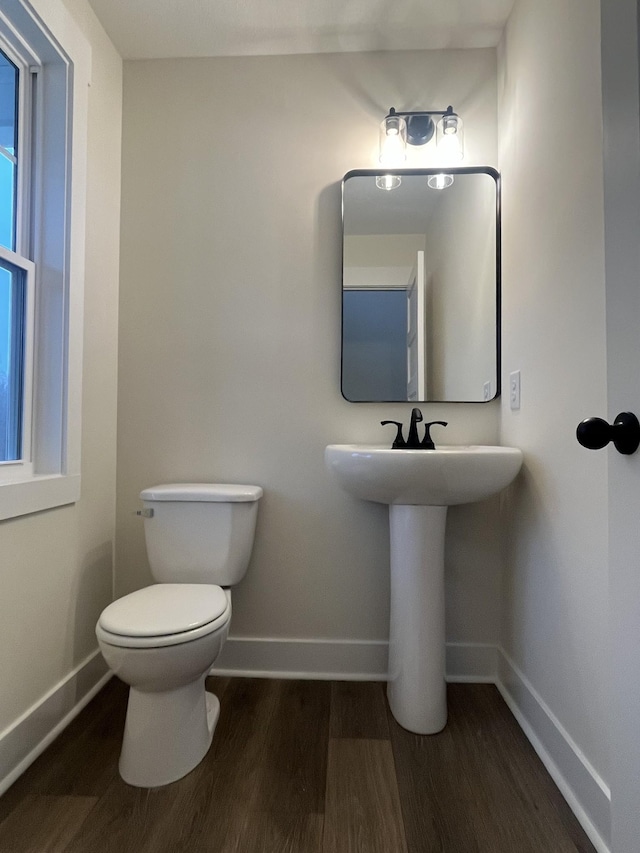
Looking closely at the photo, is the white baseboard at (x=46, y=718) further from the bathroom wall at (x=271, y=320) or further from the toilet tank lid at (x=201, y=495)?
the toilet tank lid at (x=201, y=495)

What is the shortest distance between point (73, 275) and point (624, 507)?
1.54 m

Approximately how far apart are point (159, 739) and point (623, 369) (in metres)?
1.32

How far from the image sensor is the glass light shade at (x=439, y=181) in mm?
1645

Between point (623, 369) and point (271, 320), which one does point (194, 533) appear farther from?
point (623, 369)

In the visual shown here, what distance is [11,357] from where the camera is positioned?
1.33 m

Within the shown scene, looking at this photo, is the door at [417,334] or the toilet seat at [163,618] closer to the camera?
the toilet seat at [163,618]

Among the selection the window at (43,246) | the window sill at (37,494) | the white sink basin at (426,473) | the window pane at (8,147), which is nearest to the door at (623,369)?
the white sink basin at (426,473)

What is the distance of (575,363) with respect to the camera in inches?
43.8

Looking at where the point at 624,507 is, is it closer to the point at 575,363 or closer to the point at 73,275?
the point at 575,363

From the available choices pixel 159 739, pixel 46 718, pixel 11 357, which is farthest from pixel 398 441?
pixel 46 718

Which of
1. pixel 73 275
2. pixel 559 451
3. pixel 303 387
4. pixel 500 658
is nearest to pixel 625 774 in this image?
pixel 559 451

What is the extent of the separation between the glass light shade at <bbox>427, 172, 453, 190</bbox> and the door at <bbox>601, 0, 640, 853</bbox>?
111cm

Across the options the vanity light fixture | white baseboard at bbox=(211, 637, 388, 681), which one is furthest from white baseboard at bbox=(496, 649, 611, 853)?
the vanity light fixture

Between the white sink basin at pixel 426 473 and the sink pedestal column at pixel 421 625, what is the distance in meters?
0.10
